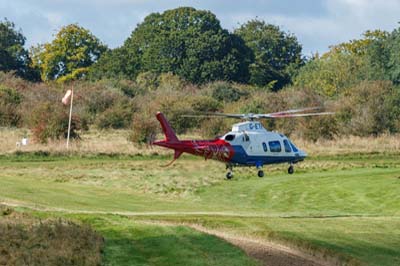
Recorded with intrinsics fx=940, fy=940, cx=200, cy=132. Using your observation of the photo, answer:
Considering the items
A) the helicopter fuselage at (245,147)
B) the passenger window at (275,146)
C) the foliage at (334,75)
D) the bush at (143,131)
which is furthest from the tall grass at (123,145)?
the foliage at (334,75)

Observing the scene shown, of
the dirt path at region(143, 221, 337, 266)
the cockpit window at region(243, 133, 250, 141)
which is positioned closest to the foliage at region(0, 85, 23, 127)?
the cockpit window at region(243, 133, 250, 141)

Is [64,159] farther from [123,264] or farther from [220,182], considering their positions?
[123,264]

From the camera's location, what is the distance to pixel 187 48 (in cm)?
12350

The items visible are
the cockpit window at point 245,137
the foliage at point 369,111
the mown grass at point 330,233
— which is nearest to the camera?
the mown grass at point 330,233

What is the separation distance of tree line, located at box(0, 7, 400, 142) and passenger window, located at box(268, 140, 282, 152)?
2152 centimetres

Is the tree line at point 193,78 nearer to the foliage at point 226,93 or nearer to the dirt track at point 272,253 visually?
the foliage at point 226,93

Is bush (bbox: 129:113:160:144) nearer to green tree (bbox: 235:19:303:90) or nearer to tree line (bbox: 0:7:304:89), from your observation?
tree line (bbox: 0:7:304:89)

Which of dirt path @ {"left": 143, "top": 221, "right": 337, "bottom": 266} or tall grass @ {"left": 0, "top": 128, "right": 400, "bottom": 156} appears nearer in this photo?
dirt path @ {"left": 143, "top": 221, "right": 337, "bottom": 266}

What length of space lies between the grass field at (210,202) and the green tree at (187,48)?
59.4 metres

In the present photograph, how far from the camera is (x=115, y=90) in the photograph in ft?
311

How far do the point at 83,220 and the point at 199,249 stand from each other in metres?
5.39

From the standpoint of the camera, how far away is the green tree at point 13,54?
421 feet

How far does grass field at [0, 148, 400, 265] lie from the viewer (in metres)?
23.0

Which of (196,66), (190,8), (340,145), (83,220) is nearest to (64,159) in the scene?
(340,145)
